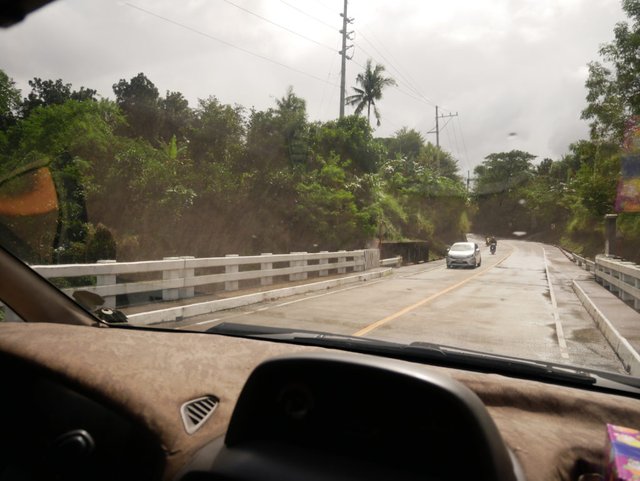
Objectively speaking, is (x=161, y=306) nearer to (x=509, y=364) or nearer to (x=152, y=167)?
(x=152, y=167)

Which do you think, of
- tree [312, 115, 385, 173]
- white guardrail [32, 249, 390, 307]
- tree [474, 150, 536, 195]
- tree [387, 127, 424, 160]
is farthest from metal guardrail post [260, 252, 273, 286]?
tree [387, 127, 424, 160]

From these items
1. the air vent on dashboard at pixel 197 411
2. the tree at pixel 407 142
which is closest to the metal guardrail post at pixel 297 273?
the air vent on dashboard at pixel 197 411

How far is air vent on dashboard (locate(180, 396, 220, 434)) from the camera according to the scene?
1.59m

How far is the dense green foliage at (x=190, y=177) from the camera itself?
4.37 metres

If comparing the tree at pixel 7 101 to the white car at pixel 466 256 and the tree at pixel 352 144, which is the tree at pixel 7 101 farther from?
the tree at pixel 352 144

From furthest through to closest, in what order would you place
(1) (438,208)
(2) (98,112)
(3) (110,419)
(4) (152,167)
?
(1) (438,208), (4) (152,167), (2) (98,112), (3) (110,419)

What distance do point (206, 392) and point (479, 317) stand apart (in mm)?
5289

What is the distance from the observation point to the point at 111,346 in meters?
2.14

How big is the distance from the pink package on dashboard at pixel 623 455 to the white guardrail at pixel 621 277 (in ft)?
11.5

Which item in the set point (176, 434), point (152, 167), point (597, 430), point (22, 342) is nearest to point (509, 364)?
point (597, 430)

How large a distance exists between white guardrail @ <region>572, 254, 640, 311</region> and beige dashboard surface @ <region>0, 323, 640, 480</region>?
10.6 ft

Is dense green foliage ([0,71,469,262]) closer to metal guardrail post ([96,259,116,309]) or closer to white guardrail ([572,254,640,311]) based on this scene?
metal guardrail post ([96,259,116,309])

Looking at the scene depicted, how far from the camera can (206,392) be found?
5.86 feet

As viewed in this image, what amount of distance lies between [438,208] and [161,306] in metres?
25.8
